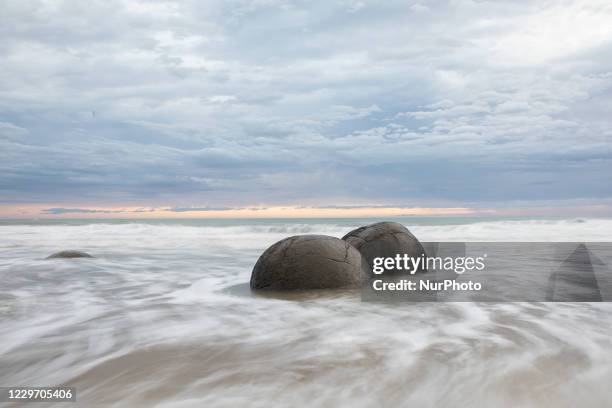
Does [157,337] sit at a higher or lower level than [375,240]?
lower

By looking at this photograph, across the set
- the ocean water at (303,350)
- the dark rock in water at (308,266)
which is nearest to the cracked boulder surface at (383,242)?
the dark rock in water at (308,266)

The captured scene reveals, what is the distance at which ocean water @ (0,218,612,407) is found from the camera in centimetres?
228

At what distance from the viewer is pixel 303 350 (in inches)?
118

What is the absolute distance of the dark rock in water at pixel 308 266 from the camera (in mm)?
5227

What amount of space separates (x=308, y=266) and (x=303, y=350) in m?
2.26

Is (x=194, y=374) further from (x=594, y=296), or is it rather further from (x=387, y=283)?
(x=594, y=296)

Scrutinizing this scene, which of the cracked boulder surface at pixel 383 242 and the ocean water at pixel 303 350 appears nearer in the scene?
the ocean water at pixel 303 350

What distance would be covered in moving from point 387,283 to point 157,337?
3.26 meters

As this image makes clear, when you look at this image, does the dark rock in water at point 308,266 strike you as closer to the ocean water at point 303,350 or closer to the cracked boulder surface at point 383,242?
the ocean water at point 303,350

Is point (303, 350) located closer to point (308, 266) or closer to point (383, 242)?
point (308, 266)

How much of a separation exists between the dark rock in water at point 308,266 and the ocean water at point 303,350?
298 millimetres

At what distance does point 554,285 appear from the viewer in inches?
223

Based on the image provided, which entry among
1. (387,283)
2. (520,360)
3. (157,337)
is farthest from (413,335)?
(387,283)

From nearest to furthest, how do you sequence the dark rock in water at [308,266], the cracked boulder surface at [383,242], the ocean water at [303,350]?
the ocean water at [303,350]
the dark rock in water at [308,266]
the cracked boulder surface at [383,242]
